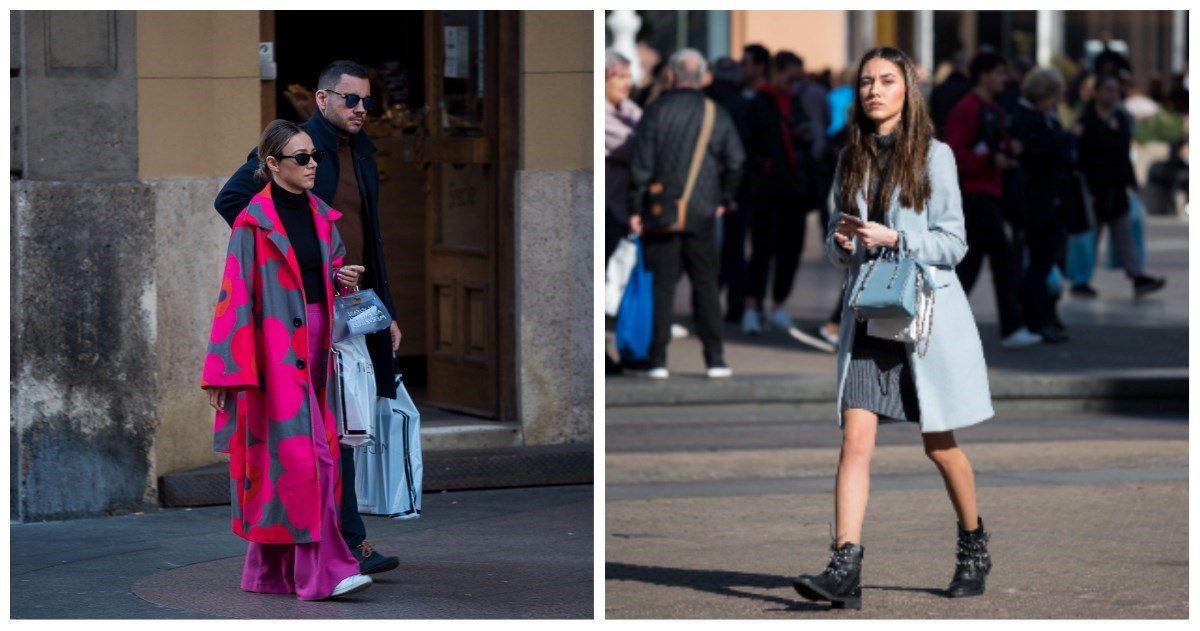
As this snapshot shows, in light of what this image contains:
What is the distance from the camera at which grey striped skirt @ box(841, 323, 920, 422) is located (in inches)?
253

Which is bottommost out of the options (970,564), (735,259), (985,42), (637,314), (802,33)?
(970,564)

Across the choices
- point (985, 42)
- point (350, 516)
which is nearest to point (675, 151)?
point (350, 516)

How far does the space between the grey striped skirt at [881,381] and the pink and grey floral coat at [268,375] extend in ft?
5.04

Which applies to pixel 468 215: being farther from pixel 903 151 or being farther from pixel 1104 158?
pixel 1104 158

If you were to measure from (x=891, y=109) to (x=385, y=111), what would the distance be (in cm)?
376

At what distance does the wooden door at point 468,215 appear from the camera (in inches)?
358

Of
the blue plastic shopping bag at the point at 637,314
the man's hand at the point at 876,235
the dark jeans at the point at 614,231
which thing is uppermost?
the man's hand at the point at 876,235

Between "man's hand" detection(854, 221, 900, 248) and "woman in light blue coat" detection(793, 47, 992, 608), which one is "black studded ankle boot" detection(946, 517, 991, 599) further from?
"man's hand" detection(854, 221, 900, 248)

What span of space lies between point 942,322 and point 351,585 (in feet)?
6.23

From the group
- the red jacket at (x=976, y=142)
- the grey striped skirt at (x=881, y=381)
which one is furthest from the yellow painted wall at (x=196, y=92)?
the red jacket at (x=976, y=142)

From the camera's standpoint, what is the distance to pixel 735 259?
46.4 feet

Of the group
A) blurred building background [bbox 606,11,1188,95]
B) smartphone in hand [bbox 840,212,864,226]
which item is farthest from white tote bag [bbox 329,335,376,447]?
blurred building background [bbox 606,11,1188,95]

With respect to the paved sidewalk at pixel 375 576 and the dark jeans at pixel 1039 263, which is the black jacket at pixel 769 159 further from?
the paved sidewalk at pixel 375 576

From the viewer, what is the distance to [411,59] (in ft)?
34.8
